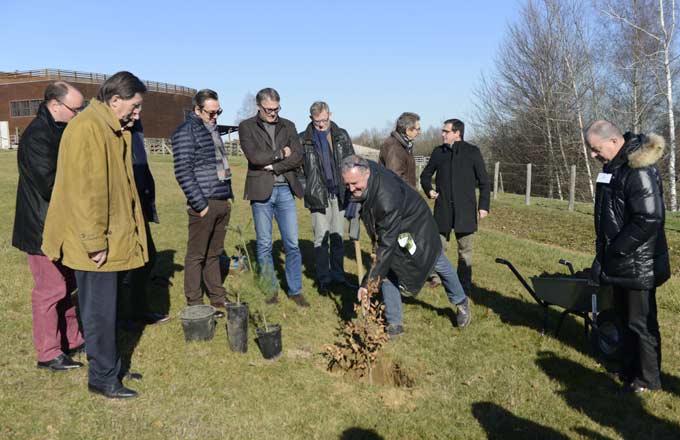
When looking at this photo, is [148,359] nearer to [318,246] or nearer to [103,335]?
[103,335]

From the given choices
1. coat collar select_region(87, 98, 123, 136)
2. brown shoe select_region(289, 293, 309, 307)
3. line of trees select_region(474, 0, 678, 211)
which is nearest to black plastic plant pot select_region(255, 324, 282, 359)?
brown shoe select_region(289, 293, 309, 307)

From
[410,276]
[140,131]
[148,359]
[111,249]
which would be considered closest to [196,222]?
[140,131]

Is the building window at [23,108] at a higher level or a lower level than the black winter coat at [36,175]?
higher

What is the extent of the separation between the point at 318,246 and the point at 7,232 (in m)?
7.50

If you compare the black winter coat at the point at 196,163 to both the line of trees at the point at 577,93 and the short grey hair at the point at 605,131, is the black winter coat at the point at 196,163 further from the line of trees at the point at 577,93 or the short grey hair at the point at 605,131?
the line of trees at the point at 577,93

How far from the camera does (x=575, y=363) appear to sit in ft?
14.5

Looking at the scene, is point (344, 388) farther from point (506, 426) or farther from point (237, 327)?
point (506, 426)

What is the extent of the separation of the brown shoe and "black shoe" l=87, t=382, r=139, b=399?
2389 millimetres

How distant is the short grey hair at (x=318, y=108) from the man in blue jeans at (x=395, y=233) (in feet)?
5.99

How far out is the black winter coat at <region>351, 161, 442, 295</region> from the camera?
4211 mm

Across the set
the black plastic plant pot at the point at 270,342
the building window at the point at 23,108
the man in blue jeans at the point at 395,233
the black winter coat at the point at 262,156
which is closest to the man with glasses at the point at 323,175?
the black winter coat at the point at 262,156

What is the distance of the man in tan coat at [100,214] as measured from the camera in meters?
3.26

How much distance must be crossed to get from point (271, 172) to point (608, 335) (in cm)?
359

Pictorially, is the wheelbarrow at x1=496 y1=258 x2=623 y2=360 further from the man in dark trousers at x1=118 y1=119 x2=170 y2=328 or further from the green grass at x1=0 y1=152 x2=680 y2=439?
the man in dark trousers at x1=118 y1=119 x2=170 y2=328
